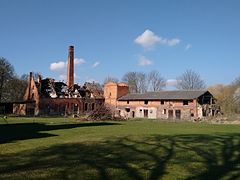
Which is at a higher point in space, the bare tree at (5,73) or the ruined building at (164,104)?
the bare tree at (5,73)

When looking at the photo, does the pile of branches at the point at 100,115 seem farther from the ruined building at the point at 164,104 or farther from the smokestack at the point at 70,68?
the smokestack at the point at 70,68

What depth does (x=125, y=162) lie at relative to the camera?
35.7 ft

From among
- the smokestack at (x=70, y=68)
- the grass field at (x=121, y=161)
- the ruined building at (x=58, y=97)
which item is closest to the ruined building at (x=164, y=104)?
the ruined building at (x=58, y=97)

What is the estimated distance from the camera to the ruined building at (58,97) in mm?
67875

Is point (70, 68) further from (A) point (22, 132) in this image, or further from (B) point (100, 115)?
(A) point (22, 132)

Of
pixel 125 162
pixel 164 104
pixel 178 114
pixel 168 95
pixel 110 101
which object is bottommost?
pixel 125 162

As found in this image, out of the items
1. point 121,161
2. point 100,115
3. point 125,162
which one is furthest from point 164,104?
point 125,162

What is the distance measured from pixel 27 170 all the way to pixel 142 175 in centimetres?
317

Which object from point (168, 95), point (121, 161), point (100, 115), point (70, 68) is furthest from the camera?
point (70, 68)

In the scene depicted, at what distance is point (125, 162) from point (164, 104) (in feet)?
165

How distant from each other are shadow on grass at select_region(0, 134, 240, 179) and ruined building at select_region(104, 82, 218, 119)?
138 ft

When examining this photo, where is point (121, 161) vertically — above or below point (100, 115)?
below

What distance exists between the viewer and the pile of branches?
4559cm

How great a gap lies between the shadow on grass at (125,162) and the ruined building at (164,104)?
138 ft
